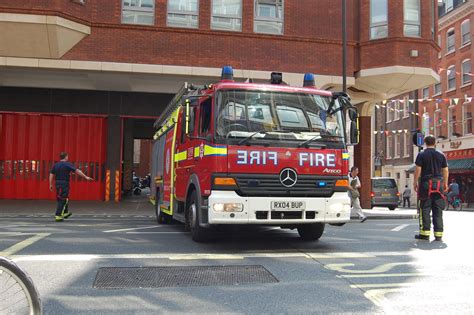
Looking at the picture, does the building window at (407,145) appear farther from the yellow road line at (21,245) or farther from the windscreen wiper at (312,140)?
the yellow road line at (21,245)

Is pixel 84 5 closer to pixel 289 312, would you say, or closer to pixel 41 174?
pixel 41 174

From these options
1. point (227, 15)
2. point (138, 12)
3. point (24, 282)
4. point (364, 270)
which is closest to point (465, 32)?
point (227, 15)

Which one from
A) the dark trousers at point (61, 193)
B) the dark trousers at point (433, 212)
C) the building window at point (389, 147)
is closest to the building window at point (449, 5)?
the building window at point (389, 147)

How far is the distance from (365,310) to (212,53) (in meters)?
13.4

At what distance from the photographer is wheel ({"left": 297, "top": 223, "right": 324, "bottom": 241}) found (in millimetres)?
7977

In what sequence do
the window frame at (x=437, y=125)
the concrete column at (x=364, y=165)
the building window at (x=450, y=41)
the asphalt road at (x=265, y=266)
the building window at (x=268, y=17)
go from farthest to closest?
the window frame at (x=437, y=125) < the building window at (x=450, y=41) < the concrete column at (x=364, y=165) < the building window at (x=268, y=17) < the asphalt road at (x=265, y=266)

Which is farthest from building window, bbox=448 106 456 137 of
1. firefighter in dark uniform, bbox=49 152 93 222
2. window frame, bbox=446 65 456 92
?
firefighter in dark uniform, bbox=49 152 93 222

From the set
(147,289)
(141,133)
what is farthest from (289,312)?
(141,133)

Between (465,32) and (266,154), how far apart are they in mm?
33906

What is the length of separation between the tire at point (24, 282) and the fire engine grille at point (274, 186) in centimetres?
395

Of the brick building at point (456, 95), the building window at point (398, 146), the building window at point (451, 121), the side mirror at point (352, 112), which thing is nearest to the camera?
the side mirror at point (352, 112)

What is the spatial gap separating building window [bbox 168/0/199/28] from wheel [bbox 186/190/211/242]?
33.8 ft

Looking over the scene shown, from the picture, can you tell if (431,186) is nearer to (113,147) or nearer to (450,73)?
(113,147)

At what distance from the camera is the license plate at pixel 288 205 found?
669 centimetres
